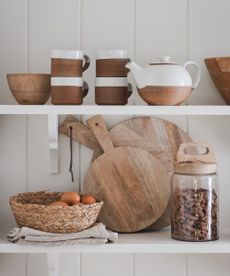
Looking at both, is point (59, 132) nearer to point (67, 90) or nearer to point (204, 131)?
point (67, 90)

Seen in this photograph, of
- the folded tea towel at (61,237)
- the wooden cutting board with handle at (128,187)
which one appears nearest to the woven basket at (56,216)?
the folded tea towel at (61,237)

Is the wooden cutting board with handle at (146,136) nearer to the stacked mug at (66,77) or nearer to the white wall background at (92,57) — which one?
the white wall background at (92,57)

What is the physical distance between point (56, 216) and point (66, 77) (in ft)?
1.04

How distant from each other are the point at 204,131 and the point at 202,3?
13.0 inches

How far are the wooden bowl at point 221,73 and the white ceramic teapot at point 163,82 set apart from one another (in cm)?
12

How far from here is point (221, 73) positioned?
1474mm

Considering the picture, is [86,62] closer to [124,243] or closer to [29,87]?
[29,87]

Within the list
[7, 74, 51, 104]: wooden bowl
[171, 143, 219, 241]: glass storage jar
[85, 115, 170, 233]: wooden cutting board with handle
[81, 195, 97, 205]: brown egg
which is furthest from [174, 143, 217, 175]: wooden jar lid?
[7, 74, 51, 104]: wooden bowl

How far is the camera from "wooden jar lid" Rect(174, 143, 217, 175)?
1.41 meters

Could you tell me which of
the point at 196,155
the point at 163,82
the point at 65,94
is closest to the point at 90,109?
the point at 65,94

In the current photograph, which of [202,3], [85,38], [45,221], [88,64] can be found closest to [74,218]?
[45,221]

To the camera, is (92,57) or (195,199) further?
(92,57)

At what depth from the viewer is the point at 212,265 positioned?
1.58 m

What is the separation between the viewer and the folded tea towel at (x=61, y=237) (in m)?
1.37
